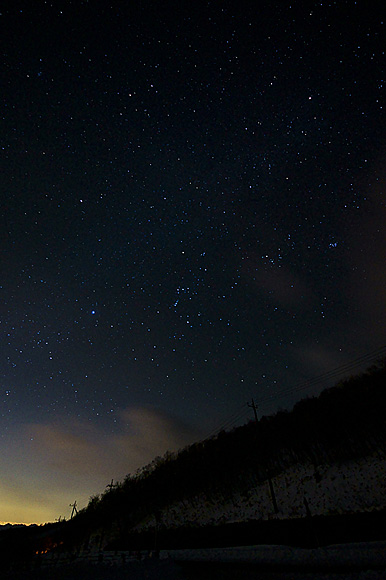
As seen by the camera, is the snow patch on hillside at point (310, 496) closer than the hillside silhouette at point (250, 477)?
No

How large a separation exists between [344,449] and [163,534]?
26.7m

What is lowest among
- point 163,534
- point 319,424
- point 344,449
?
point 163,534

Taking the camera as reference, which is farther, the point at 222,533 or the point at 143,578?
the point at 222,533

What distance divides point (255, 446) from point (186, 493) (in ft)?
56.4

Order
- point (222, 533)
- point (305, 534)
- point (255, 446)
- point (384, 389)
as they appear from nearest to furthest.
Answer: point (305, 534)
point (222, 533)
point (384, 389)
point (255, 446)

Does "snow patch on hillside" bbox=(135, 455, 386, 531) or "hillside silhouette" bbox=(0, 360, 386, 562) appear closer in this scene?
"hillside silhouette" bbox=(0, 360, 386, 562)

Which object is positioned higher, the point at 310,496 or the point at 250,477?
the point at 250,477

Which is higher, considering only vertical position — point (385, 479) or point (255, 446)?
point (255, 446)

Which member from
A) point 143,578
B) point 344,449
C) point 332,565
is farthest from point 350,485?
point 143,578

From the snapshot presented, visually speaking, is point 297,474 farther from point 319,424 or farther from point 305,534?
point 305,534

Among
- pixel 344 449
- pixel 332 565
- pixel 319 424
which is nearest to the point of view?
pixel 332 565

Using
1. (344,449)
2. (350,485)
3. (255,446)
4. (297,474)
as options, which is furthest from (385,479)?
(255,446)

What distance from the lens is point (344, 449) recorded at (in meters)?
42.2

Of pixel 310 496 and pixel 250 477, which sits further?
pixel 250 477
